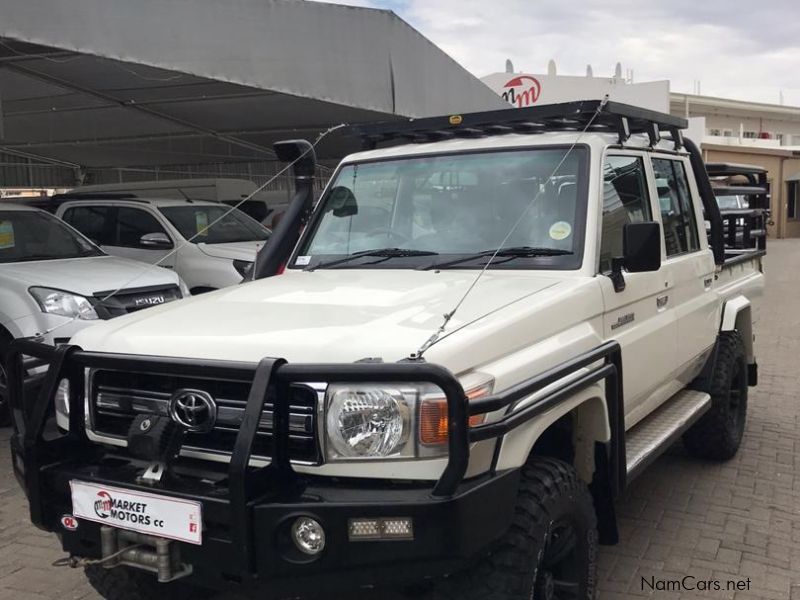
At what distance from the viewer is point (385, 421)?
233 centimetres

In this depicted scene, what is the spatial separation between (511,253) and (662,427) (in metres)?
1.38

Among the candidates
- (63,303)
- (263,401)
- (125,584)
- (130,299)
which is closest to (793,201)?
(130,299)

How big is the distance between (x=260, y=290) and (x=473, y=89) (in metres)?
8.53

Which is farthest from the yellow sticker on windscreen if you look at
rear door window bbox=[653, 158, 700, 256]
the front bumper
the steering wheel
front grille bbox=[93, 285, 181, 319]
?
front grille bbox=[93, 285, 181, 319]

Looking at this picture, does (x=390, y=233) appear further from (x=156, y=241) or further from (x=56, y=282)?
(x=156, y=241)

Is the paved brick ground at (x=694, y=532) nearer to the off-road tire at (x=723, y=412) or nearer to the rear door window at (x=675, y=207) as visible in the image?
the off-road tire at (x=723, y=412)

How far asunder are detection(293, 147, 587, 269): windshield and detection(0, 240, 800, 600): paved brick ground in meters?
1.60

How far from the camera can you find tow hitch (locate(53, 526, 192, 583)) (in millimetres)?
2408

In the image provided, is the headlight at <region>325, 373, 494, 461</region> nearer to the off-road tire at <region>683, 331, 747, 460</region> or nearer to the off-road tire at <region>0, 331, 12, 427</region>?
the off-road tire at <region>683, 331, 747, 460</region>

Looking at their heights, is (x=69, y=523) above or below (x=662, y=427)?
above

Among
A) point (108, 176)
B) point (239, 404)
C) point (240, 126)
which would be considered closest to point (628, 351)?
point (239, 404)

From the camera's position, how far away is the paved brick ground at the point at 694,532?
3.58 metres

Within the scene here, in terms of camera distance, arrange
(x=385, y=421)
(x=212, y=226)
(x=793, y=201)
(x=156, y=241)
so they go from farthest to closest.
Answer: (x=793, y=201) < (x=212, y=226) < (x=156, y=241) < (x=385, y=421)

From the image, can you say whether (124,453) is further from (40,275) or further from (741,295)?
(741,295)
